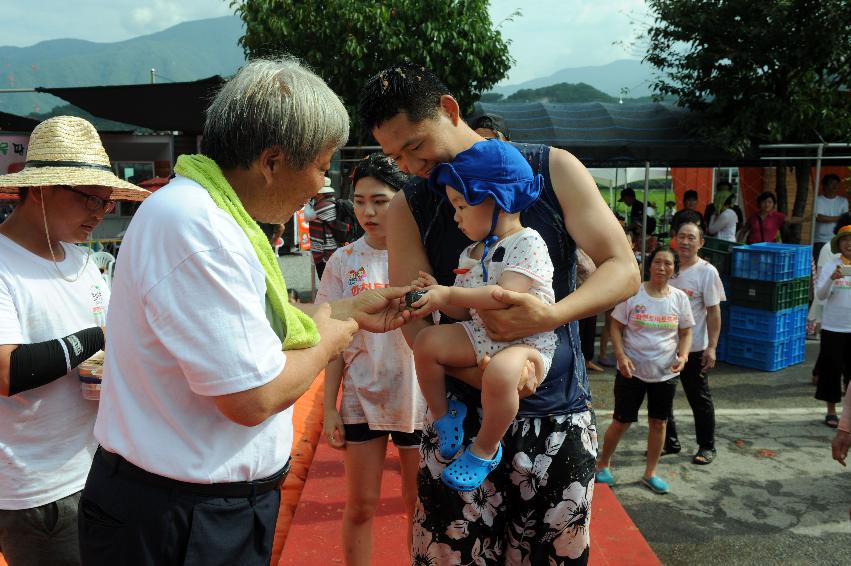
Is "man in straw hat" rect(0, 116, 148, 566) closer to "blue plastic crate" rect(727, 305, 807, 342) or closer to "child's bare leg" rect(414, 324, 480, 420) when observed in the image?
"child's bare leg" rect(414, 324, 480, 420)

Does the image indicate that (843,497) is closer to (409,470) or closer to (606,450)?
(606,450)

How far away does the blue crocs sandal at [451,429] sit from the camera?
6.23 ft

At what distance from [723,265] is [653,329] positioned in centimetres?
396

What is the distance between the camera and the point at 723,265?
8.13 meters

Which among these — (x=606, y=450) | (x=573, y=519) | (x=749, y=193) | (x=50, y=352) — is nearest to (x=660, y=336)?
(x=606, y=450)

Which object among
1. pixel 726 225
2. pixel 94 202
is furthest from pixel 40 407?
pixel 726 225

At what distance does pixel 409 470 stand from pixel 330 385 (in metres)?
0.53

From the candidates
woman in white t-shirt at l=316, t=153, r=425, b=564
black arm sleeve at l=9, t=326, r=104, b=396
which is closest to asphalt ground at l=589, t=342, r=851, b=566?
woman in white t-shirt at l=316, t=153, r=425, b=564

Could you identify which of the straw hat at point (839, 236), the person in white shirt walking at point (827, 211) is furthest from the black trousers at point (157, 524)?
the person in white shirt walking at point (827, 211)

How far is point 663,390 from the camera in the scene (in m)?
4.73

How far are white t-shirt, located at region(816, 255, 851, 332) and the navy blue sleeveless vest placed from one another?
17.5ft

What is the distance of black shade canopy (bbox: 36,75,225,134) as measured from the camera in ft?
28.0

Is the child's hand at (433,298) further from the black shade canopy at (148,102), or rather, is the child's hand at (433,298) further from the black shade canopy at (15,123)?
the black shade canopy at (15,123)

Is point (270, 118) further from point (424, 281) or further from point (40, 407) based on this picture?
point (40, 407)
